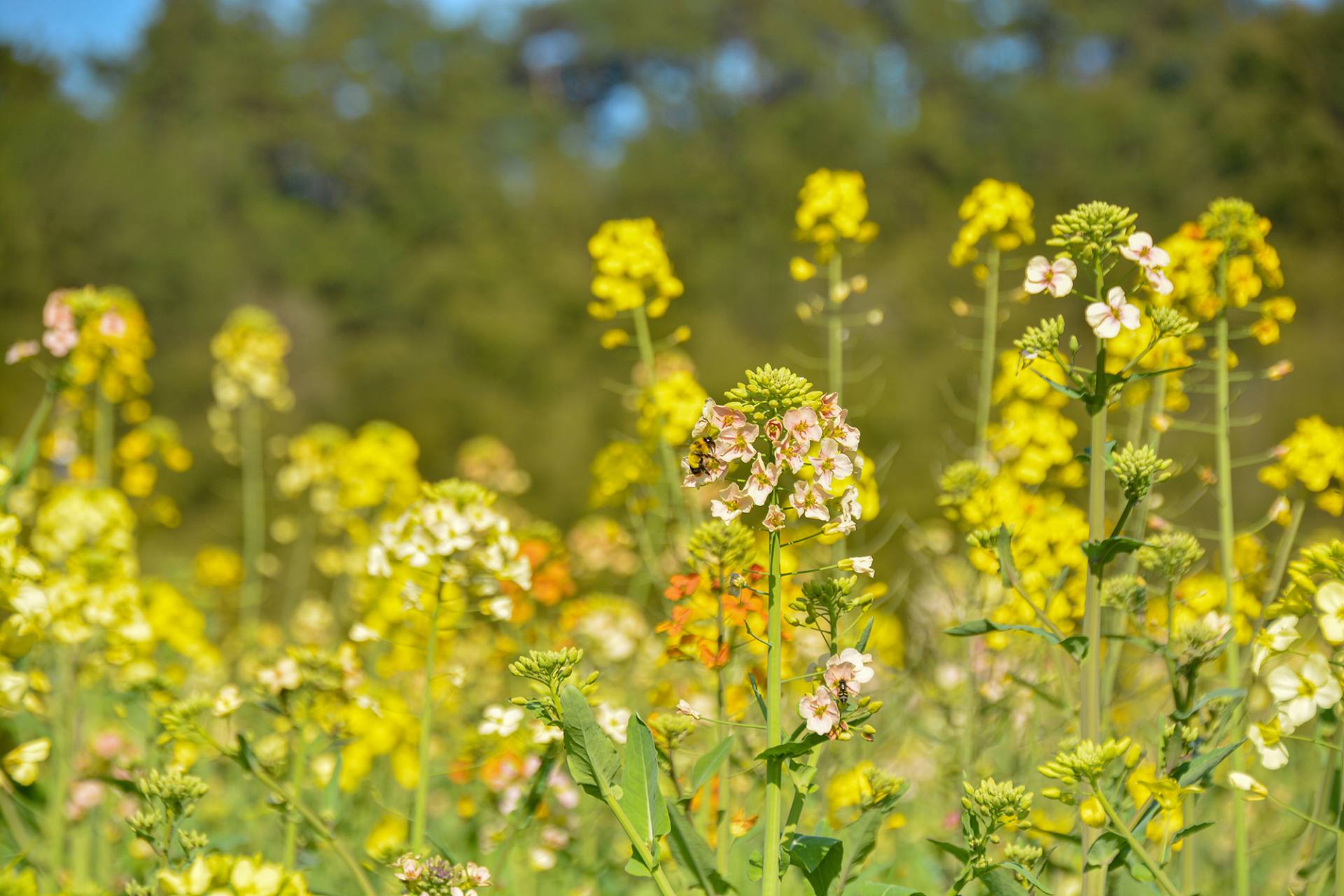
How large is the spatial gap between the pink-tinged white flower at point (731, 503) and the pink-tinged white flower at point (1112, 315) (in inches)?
22.6

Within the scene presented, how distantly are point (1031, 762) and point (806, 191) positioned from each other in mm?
1571

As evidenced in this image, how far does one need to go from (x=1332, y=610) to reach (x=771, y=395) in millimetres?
775

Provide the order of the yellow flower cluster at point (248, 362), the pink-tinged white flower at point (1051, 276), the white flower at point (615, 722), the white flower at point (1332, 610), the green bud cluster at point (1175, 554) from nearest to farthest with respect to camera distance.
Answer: the white flower at point (1332, 610) → the pink-tinged white flower at point (1051, 276) → the green bud cluster at point (1175, 554) → the white flower at point (615, 722) → the yellow flower cluster at point (248, 362)

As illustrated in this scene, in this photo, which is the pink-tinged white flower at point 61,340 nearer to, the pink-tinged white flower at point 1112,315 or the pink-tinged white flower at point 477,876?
the pink-tinged white flower at point 477,876

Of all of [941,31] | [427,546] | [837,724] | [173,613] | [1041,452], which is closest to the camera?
[837,724]

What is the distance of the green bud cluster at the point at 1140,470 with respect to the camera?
156cm

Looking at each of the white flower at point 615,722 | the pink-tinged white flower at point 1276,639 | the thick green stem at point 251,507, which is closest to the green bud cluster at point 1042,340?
the pink-tinged white flower at point 1276,639

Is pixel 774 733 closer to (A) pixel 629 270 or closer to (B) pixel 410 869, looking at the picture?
(B) pixel 410 869

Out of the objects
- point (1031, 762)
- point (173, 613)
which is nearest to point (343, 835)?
point (173, 613)

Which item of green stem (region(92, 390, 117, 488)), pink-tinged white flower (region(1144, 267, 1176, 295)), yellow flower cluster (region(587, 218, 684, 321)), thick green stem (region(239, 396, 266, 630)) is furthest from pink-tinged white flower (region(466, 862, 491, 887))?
thick green stem (region(239, 396, 266, 630))

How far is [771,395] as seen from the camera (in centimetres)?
139

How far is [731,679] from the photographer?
7.81 ft

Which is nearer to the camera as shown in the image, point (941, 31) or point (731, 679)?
point (731, 679)

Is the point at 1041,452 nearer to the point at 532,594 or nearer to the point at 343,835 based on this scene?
the point at 532,594
